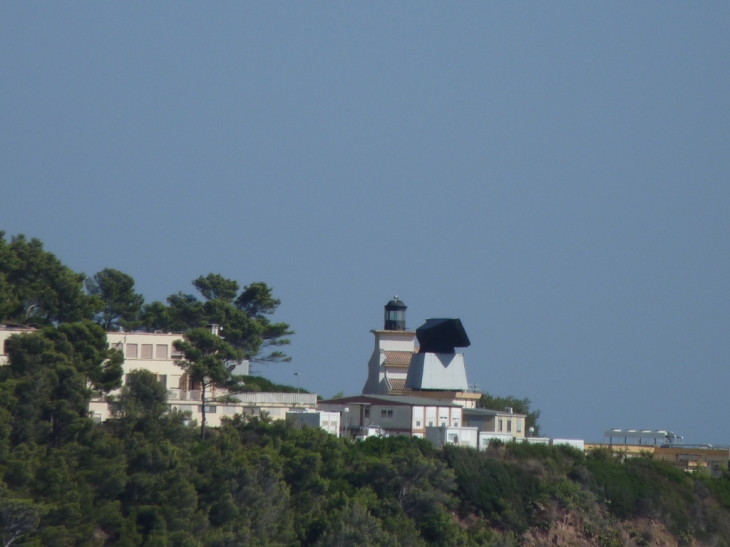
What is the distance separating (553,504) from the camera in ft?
186

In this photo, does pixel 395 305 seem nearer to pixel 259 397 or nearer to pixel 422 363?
pixel 422 363

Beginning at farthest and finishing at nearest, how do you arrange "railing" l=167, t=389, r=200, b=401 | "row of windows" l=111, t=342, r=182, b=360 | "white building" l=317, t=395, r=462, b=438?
"white building" l=317, t=395, r=462, b=438 → "row of windows" l=111, t=342, r=182, b=360 → "railing" l=167, t=389, r=200, b=401

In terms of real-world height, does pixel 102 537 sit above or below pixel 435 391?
below

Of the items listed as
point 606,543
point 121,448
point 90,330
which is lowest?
point 606,543

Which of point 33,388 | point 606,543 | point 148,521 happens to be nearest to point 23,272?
point 33,388

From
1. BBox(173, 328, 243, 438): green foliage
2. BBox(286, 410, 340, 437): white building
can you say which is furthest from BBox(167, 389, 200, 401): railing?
BBox(286, 410, 340, 437): white building

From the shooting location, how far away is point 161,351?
58969 millimetres

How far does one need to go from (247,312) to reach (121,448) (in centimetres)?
2978

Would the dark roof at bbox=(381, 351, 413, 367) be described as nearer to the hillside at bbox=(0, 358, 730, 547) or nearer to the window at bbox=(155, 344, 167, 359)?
the hillside at bbox=(0, 358, 730, 547)

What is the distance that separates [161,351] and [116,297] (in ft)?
40.2

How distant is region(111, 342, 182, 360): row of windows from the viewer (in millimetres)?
57906

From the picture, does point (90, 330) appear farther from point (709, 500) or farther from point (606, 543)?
point (709, 500)

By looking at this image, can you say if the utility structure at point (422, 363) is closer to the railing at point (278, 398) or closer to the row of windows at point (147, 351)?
the railing at point (278, 398)

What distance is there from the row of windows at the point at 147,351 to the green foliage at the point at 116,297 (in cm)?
1044
